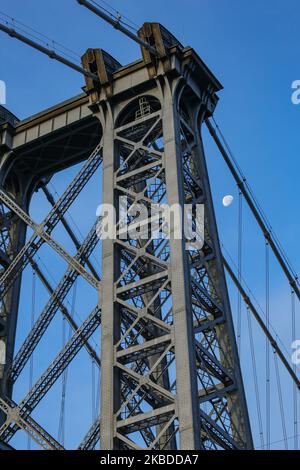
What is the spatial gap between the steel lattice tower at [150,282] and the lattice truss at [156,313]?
0.15ft

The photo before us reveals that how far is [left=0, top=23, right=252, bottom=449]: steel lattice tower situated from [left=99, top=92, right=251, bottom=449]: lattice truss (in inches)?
1.8

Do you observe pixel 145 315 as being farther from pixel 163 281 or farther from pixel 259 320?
pixel 259 320

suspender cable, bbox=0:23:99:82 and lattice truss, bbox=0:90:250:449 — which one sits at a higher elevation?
suspender cable, bbox=0:23:99:82

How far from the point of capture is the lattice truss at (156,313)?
28.0m

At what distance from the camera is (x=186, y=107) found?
118ft

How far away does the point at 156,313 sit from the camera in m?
32.4

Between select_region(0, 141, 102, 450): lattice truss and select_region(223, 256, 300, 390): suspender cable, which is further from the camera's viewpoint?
select_region(223, 256, 300, 390): suspender cable

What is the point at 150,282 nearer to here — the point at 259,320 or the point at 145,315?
the point at 145,315

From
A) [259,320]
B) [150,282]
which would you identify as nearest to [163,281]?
[150,282]

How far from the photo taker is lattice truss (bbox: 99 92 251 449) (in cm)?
2797

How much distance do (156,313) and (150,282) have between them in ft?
8.97

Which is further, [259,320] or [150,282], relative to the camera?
[259,320]
